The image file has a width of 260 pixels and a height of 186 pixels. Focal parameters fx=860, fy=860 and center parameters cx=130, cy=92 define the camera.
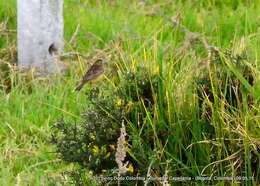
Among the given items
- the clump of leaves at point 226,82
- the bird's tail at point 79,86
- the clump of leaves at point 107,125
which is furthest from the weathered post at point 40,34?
the clump of leaves at point 226,82

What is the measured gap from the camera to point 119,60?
167 inches

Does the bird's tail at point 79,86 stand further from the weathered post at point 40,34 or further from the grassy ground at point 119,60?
the weathered post at point 40,34

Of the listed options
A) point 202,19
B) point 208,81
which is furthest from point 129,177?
point 202,19

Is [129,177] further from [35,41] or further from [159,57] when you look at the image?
[35,41]

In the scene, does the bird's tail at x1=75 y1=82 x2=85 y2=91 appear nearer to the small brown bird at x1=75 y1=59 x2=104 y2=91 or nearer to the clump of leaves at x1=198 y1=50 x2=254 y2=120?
the small brown bird at x1=75 y1=59 x2=104 y2=91

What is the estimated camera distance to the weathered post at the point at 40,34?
548 centimetres

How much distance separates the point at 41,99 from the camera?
5121 mm

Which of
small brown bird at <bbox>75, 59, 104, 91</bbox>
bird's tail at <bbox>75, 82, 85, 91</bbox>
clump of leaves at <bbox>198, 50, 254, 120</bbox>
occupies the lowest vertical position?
bird's tail at <bbox>75, 82, 85, 91</bbox>

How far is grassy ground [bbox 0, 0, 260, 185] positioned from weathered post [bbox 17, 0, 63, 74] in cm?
14

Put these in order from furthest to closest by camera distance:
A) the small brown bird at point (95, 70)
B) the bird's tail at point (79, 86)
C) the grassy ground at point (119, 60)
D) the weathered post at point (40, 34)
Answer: the weathered post at point (40, 34)
the bird's tail at point (79, 86)
the small brown bird at point (95, 70)
the grassy ground at point (119, 60)

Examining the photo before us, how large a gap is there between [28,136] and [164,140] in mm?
1249

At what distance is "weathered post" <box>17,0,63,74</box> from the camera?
5477mm

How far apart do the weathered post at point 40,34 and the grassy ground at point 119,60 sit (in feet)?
0.46

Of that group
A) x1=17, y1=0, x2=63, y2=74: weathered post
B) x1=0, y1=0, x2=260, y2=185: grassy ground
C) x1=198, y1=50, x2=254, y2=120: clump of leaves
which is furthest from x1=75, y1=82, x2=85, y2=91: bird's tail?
x1=198, y1=50, x2=254, y2=120: clump of leaves
